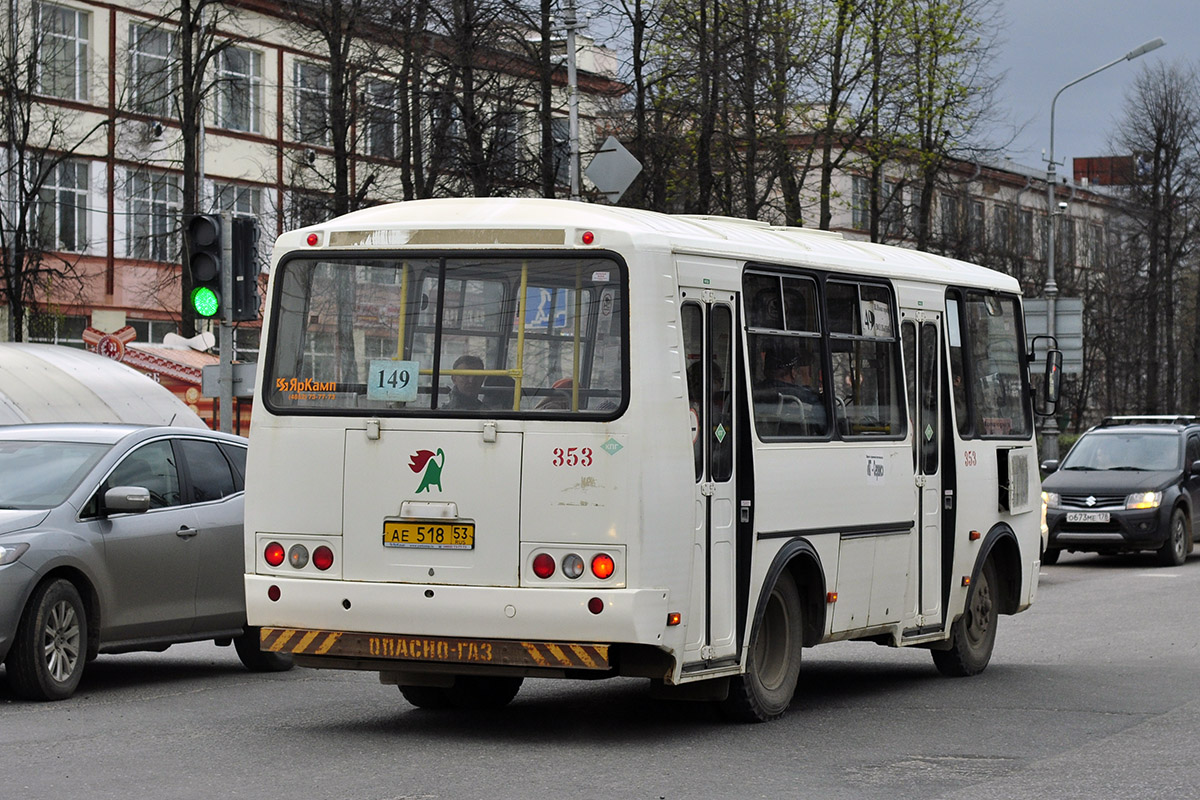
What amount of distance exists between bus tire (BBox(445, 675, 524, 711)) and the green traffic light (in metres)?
5.66

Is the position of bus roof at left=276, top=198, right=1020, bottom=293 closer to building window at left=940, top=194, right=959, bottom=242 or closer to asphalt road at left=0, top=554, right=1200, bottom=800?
asphalt road at left=0, top=554, right=1200, bottom=800

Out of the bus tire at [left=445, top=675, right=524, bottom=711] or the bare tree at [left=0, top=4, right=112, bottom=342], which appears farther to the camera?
the bare tree at [left=0, top=4, right=112, bottom=342]

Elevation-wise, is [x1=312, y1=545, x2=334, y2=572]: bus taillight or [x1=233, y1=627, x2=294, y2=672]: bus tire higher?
[x1=312, y1=545, x2=334, y2=572]: bus taillight

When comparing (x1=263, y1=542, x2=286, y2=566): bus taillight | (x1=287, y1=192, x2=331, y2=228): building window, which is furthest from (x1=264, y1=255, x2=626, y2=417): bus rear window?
(x1=287, y1=192, x2=331, y2=228): building window

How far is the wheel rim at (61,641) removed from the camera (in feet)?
36.2

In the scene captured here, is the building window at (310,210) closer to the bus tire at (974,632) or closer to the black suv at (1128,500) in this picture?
the black suv at (1128,500)

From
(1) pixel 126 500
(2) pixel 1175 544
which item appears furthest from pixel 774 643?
(2) pixel 1175 544

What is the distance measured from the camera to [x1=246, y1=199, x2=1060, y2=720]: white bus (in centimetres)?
916

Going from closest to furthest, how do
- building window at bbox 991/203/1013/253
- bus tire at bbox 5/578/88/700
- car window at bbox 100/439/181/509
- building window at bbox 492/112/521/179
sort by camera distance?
bus tire at bbox 5/578/88/700 < car window at bbox 100/439/181/509 < building window at bbox 492/112/521/179 < building window at bbox 991/203/1013/253

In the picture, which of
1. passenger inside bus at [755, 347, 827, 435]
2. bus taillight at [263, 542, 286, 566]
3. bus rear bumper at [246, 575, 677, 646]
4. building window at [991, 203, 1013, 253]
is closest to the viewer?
bus rear bumper at [246, 575, 677, 646]

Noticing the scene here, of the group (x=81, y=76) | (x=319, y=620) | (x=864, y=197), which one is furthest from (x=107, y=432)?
(x=81, y=76)

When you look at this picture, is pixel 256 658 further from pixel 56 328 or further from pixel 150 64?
pixel 150 64

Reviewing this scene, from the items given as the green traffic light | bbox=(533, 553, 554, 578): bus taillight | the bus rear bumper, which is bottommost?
the bus rear bumper

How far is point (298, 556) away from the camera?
31.7ft
